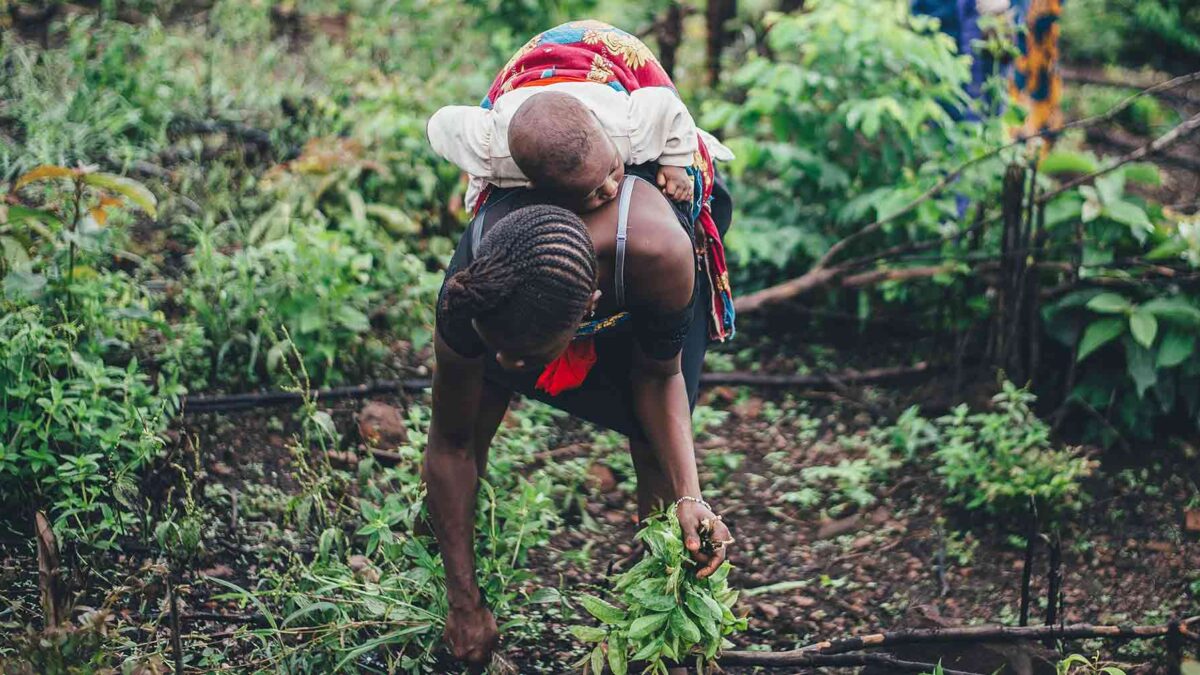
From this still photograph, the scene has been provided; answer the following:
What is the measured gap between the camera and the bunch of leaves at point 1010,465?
11.2 feet

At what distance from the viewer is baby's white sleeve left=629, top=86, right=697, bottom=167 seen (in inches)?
94.5

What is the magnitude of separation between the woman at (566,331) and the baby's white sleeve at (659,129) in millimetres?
53

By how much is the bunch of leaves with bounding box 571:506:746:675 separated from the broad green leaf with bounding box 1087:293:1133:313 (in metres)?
2.00

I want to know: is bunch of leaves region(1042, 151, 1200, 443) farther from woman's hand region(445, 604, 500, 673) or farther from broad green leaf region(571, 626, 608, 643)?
woman's hand region(445, 604, 500, 673)

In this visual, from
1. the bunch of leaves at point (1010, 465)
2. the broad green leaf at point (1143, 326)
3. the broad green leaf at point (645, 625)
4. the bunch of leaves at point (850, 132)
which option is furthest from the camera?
the bunch of leaves at point (850, 132)

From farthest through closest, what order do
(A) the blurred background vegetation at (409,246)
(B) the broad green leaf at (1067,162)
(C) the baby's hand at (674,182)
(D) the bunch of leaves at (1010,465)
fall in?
(B) the broad green leaf at (1067,162)
(D) the bunch of leaves at (1010,465)
(A) the blurred background vegetation at (409,246)
(C) the baby's hand at (674,182)

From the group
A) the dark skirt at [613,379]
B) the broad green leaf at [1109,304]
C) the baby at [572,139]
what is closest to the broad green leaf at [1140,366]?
the broad green leaf at [1109,304]

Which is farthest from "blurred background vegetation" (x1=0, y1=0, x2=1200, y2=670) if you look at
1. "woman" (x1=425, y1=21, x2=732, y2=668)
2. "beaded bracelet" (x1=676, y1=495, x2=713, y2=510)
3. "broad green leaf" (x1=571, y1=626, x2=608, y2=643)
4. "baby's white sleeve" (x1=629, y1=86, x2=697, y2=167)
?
"baby's white sleeve" (x1=629, y1=86, x2=697, y2=167)

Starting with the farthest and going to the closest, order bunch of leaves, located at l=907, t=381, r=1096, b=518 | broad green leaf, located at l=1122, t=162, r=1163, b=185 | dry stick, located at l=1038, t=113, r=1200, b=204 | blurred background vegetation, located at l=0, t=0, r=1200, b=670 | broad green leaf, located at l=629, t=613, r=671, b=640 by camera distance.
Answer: broad green leaf, located at l=1122, t=162, r=1163, b=185 → dry stick, located at l=1038, t=113, r=1200, b=204 → bunch of leaves, located at l=907, t=381, r=1096, b=518 → blurred background vegetation, located at l=0, t=0, r=1200, b=670 → broad green leaf, located at l=629, t=613, r=671, b=640

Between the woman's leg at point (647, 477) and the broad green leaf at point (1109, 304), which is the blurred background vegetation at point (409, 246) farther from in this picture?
the woman's leg at point (647, 477)

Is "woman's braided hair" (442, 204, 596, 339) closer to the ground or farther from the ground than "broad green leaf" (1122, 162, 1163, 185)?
closer to the ground

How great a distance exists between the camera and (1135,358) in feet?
11.9

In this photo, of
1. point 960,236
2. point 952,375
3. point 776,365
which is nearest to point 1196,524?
point 952,375

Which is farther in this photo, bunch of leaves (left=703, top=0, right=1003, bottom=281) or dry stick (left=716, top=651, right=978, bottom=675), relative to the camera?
bunch of leaves (left=703, top=0, right=1003, bottom=281)
